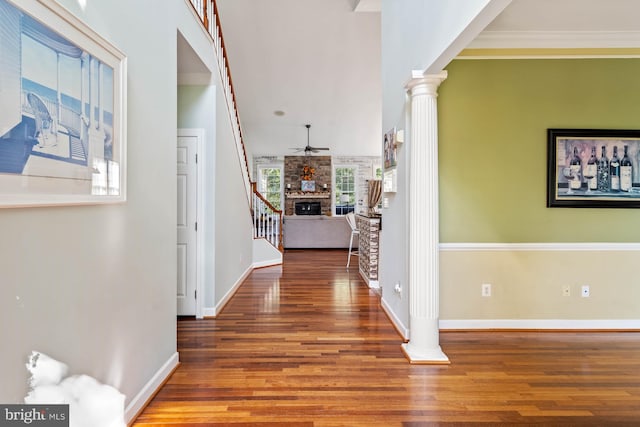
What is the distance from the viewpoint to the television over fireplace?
11.6 metres

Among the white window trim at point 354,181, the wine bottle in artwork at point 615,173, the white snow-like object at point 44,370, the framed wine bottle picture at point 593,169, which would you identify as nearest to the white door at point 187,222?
the white snow-like object at point 44,370

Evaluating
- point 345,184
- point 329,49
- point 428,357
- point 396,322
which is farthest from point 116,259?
point 345,184

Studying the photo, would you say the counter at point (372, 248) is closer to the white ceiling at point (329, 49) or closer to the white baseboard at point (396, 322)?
the white baseboard at point (396, 322)

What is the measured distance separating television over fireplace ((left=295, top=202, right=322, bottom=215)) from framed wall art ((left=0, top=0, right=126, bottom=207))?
390 inches

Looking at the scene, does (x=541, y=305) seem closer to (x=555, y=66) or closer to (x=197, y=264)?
(x=555, y=66)

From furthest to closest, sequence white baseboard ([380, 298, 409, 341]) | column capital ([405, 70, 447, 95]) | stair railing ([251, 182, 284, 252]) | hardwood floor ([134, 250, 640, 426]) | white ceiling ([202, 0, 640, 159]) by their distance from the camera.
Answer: stair railing ([251, 182, 284, 252]), white baseboard ([380, 298, 409, 341]), white ceiling ([202, 0, 640, 159]), column capital ([405, 70, 447, 95]), hardwood floor ([134, 250, 640, 426])

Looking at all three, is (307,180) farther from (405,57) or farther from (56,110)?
(56,110)

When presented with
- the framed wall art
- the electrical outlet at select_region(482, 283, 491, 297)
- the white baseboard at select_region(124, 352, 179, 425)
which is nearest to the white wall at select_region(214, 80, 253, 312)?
the white baseboard at select_region(124, 352, 179, 425)

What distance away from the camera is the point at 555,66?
3205 millimetres

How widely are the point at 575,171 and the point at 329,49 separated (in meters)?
5.11

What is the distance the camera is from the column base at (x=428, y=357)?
2.53 m

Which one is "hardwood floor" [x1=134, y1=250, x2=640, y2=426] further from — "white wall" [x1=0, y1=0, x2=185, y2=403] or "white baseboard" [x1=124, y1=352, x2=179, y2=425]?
"white wall" [x1=0, y1=0, x2=185, y2=403]

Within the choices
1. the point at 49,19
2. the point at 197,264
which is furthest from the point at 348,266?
the point at 49,19

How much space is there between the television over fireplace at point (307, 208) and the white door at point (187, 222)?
317 inches
